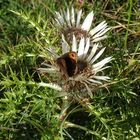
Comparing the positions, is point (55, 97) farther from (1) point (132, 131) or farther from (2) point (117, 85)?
(1) point (132, 131)

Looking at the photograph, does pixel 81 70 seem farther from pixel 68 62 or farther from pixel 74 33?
pixel 74 33

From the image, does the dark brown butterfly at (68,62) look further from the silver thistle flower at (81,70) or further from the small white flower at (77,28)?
the small white flower at (77,28)

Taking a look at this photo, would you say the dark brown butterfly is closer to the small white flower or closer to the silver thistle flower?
the silver thistle flower

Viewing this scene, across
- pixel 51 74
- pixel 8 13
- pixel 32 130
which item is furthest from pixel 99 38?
pixel 8 13

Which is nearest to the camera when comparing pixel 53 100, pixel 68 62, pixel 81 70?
pixel 68 62

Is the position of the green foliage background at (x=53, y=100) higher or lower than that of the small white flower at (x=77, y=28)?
lower

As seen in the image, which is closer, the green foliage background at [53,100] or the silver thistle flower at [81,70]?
the silver thistle flower at [81,70]

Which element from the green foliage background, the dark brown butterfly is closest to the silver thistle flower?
the dark brown butterfly

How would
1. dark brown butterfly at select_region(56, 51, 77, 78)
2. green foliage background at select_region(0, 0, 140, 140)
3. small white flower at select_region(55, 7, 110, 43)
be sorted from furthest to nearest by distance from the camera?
small white flower at select_region(55, 7, 110, 43), green foliage background at select_region(0, 0, 140, 140), dark brown butterfly at select_region(56, 51, 77, 78)

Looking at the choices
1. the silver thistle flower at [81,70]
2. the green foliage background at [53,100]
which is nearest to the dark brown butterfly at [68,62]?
the silver thistle flower at [81,70]

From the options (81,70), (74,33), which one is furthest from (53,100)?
(74,33)

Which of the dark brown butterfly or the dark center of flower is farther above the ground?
the dark center of flower
